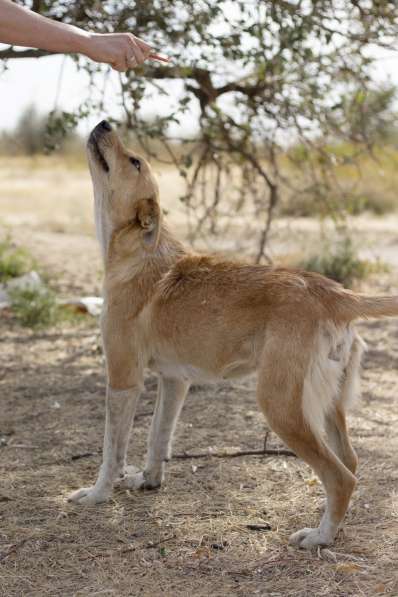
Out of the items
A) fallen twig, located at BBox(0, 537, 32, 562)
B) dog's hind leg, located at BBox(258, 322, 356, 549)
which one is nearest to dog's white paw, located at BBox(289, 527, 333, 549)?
dog's hind leg, located at BBox(258, 322, 356, 549)

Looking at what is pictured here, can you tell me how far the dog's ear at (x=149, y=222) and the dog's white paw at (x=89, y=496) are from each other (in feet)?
4.38

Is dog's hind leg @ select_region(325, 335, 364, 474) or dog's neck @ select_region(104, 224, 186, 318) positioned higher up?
dog's neck @ select_region(104, 224, 186, 318)

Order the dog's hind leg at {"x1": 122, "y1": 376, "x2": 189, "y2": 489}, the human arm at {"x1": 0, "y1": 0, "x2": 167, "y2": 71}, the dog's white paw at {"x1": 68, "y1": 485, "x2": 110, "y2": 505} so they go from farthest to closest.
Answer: the dog's hind leg at {"x1": 122, "y1": 376, "x2": 189, "y2": 489}
the dog's white paw at {"x1": 68, "y1": 485, "x2": 110, "y2": 505}
the human arm at {"x1": 0, "y1": 0, "x2": 167, "y2": 71}

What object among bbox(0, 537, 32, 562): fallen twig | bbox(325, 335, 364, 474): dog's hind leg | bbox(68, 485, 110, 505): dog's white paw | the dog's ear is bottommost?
bbox(0, 537, 32, 562): fallen twig

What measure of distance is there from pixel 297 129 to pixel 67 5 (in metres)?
2.82

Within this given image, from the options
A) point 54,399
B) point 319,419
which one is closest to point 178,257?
point 319,419

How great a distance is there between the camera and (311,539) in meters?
4.23

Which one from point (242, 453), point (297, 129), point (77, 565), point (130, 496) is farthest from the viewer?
point (297, 129)

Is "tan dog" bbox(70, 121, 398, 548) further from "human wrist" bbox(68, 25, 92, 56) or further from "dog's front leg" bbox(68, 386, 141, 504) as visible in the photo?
"human wrist" bbox(68, 25, 92, 56)

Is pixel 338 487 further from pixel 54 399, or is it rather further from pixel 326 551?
pixel 54 399

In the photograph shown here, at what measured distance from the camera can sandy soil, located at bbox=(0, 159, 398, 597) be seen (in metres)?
3.92

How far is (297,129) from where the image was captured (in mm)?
8453

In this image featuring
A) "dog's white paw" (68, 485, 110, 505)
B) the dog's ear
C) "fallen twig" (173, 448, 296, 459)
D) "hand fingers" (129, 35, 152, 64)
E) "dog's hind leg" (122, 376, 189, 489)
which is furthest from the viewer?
"fallen twig" (173, 448, 296, 459)

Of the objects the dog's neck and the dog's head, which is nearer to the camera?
the dog's neck
